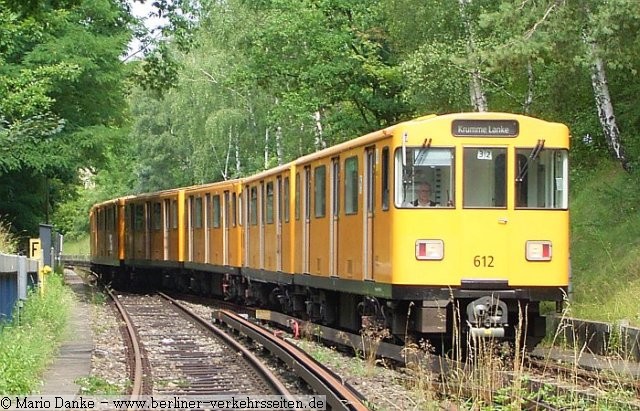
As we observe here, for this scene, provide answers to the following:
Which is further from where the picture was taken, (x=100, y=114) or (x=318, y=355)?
(x=100, y=114)

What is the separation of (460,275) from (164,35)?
21.6 meters

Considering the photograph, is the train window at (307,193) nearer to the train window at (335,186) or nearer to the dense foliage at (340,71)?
the train window at (335,186)

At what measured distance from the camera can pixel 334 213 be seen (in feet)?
53.1

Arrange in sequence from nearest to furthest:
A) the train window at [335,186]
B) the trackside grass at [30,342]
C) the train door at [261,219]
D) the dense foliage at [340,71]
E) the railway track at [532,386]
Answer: the railway track at [532,386] → the trackside grass at [30,342] → the train window at [335,186] → the dense foliage at [340,71] → the train door at [261,219]

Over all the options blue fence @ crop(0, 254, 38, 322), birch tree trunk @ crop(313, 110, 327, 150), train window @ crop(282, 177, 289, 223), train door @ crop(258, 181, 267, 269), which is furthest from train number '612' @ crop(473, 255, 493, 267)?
birch tree trunk @ crop(313, 110, 327, 150)

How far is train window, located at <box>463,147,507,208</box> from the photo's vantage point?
13.5m

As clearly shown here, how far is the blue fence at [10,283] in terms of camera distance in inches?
542

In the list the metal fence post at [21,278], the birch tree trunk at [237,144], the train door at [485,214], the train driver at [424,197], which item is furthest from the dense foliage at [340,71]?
the birch tree trunk at [237,144]

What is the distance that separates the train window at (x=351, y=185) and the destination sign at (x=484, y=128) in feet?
6.22

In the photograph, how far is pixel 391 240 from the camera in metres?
13.3

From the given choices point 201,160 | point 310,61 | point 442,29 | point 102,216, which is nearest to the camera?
point 442,29

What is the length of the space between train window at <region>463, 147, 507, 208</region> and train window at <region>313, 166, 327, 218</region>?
12.1 feet

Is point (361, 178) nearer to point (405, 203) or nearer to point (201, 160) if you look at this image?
point (405, 203)

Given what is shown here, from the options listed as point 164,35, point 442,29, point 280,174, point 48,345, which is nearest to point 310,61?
point 164,35
